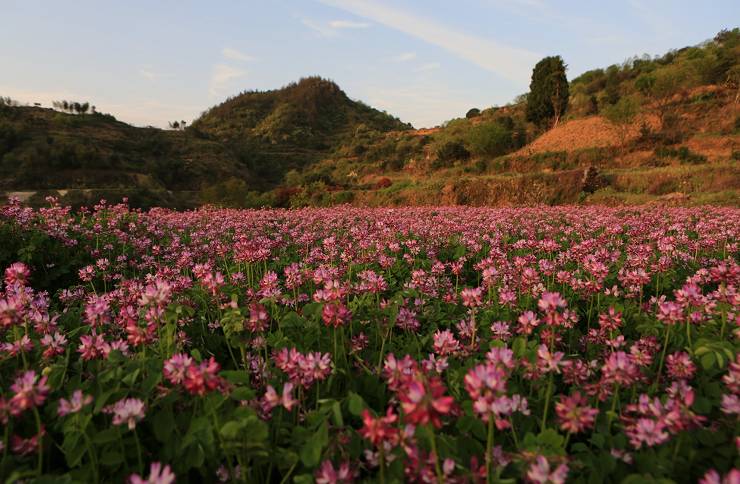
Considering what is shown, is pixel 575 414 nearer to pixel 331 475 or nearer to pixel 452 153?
pixel 331 475

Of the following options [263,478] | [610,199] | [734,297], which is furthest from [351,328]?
[610,199]

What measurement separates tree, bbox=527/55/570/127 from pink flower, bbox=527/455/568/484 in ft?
226

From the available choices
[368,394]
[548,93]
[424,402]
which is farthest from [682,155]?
[424,402]

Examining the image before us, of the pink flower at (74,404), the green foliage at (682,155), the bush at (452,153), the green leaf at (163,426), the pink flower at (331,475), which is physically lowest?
the green leaf at (163,426)

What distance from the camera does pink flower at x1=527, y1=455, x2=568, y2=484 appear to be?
1.37 metres

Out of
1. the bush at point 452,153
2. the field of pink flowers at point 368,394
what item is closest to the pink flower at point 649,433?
the field of pink flowers at point 368,394

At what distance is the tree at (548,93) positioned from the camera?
2457 inches

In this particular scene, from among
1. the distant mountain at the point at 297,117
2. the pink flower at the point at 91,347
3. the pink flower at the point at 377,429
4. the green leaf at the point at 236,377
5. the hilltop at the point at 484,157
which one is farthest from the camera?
the distant mountain at the point at 297,117

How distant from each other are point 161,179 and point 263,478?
61.0 m

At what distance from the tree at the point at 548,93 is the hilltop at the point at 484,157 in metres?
1.46

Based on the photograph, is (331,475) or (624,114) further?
(624,114)

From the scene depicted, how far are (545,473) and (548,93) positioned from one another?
71.6 meters

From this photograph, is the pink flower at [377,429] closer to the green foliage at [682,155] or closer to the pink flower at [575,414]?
the pink flower at [575,414]

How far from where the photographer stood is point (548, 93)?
63.1m
